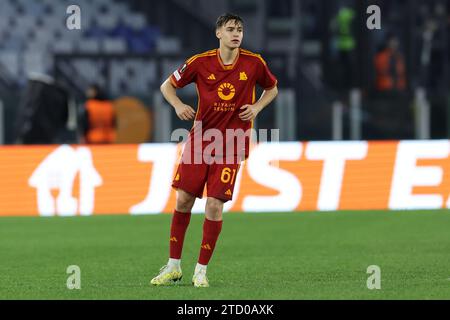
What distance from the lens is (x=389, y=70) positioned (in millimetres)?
25531

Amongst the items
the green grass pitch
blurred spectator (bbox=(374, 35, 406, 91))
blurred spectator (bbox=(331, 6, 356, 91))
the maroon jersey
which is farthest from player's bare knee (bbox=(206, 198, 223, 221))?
blurred spectator (bbox=(374, 35, 406, 91))

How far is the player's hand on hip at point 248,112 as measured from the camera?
9953 millimetres

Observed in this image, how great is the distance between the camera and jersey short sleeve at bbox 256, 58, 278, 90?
1020 centimetres

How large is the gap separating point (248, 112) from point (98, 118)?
544 inches

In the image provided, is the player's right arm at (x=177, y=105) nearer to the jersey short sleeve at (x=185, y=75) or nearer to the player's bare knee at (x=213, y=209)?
the jersey short sleeve at (x=185, y=75)

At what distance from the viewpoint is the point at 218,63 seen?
396 inches

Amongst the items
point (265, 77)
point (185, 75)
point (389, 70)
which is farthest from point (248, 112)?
point (389, 70)

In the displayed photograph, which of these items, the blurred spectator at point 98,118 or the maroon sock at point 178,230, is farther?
the blurred spectator at point 98,118

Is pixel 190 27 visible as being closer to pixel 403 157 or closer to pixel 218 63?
pixel 403 157

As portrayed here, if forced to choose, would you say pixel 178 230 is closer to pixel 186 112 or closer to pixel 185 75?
pixel 186 112

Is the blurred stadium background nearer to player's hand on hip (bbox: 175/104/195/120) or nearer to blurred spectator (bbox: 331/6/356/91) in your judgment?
blurred spectator (bbox: 331/6/356/91)

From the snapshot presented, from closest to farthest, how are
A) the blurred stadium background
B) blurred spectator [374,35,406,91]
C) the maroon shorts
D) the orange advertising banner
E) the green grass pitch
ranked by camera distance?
the green grass pitch
the maroon shorts
the blurred stadium background
the orange advertising banner
blurred spectator [374,35,406,91]

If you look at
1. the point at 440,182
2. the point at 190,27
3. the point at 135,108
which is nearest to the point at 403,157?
the point at 440,182

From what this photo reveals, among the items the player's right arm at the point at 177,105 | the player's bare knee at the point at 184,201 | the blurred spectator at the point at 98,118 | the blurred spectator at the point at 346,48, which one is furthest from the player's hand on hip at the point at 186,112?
the blurred spectator at the point at 346,48
